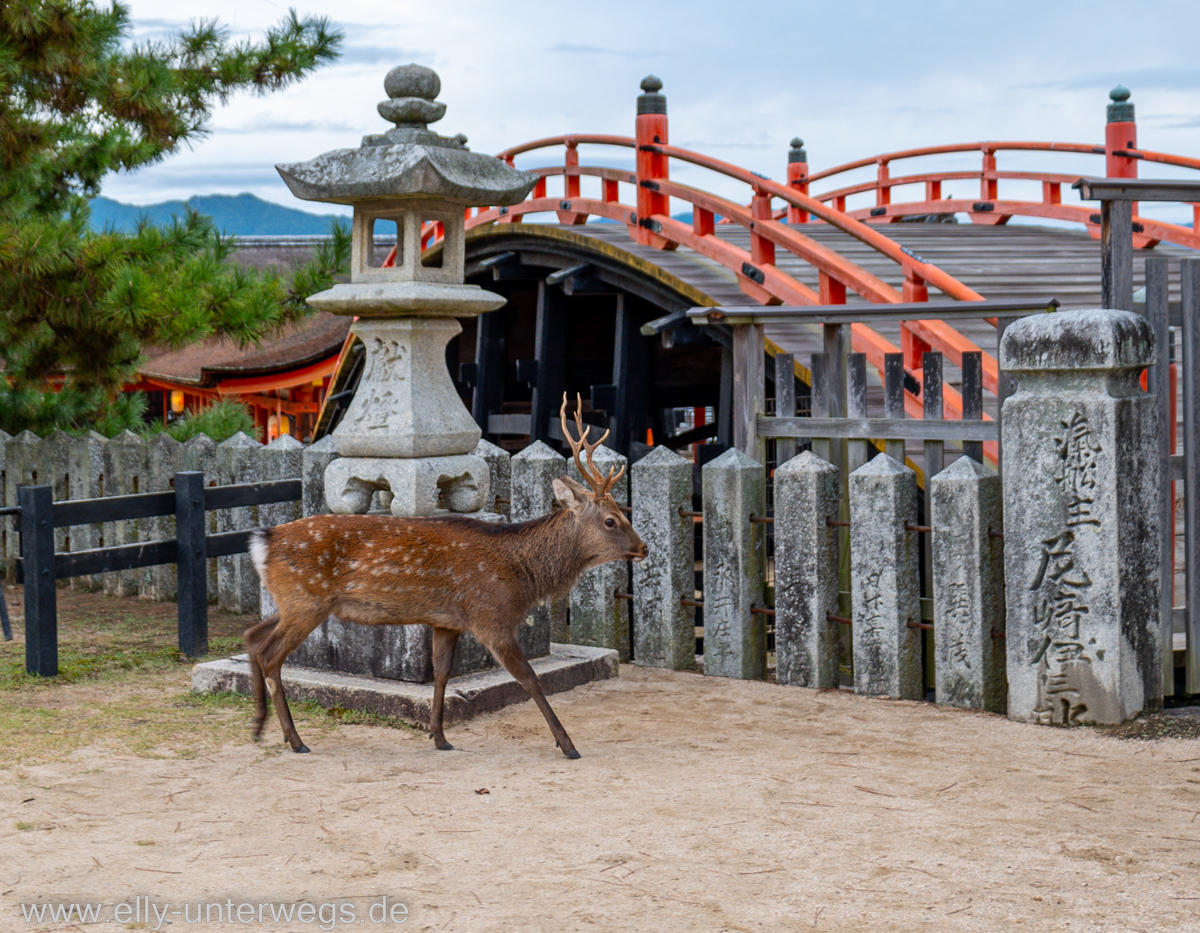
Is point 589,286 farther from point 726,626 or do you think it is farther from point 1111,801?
point 1111,801

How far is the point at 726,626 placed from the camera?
23.4 ft

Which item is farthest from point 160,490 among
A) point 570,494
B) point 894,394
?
point 894,394

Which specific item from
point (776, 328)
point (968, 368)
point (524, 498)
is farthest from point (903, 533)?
point (776, 328)

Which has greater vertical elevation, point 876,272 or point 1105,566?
point 876,272

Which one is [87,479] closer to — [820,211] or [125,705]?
[125,705]

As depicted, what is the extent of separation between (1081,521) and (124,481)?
7.72 metres

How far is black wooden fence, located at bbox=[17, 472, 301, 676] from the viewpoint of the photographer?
7246 millimetres

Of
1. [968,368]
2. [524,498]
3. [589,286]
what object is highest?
[589,286]

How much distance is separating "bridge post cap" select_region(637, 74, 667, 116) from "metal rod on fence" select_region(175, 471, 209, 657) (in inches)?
214

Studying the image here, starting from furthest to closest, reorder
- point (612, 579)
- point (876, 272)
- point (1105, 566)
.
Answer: point (876, 272) < point (612, 579) < point (1105, 566)

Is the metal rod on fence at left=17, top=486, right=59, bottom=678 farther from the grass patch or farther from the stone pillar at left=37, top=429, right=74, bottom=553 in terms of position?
the stone pillar at left=37, top=429, right=74, bottom=553

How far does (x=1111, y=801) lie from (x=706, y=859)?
170 cm

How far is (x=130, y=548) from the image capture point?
7883 millimetres

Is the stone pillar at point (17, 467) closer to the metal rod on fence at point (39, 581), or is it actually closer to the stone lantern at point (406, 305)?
the metal rod on fence at point (39, 581)
